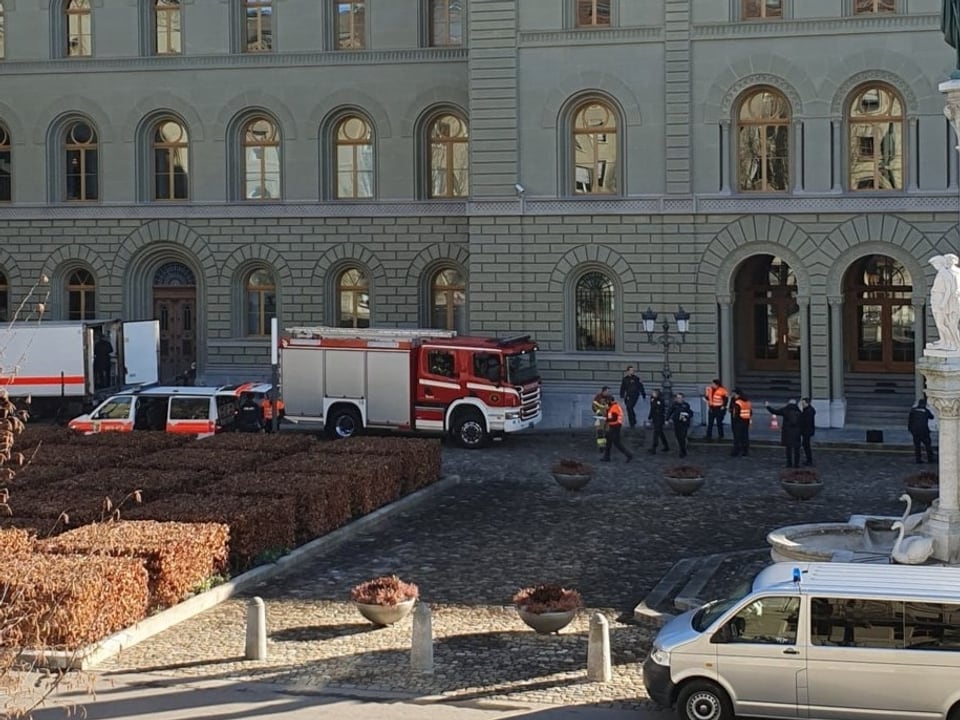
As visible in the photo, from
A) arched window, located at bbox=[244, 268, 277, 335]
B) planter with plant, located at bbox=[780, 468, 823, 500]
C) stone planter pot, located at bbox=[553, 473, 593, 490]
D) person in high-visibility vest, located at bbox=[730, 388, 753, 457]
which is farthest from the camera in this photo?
arched window, located at bbox=[244, 268, 277, 335]

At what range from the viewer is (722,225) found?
3631 cm

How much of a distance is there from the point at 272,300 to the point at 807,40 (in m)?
17.3

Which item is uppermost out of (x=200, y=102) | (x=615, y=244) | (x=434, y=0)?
(x=434, y=0)

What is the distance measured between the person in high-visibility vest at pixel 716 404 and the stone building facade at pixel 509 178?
8.78 feet

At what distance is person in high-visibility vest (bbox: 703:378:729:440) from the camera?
110 ft

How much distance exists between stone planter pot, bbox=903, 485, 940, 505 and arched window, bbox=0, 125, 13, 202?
97.5 ft

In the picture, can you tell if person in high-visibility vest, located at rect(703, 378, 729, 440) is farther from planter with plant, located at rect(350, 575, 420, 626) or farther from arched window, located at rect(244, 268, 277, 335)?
planter with plant, located at rect(350, 575, 420, 626)

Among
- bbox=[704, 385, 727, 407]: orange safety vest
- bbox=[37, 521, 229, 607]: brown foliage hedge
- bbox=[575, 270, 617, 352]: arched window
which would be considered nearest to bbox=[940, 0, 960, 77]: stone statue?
bbox=[37, 521, 229, 607]: brown foliage hedge

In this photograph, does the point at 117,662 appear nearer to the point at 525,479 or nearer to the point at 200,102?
the point at 525,479

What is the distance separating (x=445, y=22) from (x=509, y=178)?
21.3 ft

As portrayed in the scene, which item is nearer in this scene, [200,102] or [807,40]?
[807,40]

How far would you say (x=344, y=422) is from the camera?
3534 centimetres

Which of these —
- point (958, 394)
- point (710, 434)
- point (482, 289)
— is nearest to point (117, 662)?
point (958, 394)

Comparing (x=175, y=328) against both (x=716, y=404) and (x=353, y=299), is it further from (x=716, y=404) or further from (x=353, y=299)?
(x=716, y=404)
